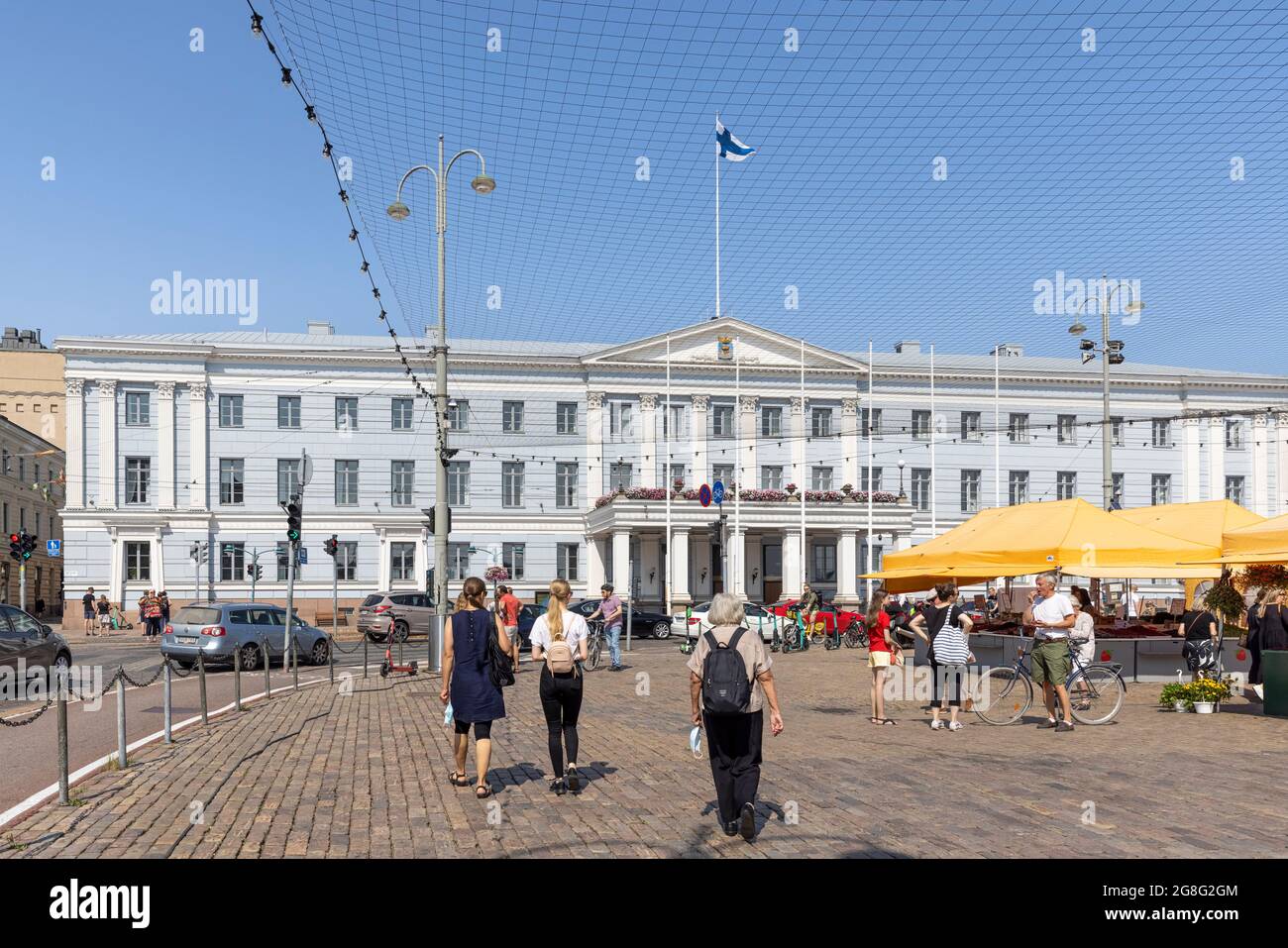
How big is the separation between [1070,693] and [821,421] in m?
46.0

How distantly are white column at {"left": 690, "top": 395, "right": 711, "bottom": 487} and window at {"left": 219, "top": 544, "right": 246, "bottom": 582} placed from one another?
21.9m

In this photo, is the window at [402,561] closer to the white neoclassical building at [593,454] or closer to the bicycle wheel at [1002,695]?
the white neoclassical building at [593,454]

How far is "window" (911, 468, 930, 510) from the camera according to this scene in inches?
2463

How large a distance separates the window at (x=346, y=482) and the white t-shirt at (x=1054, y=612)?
46.0m

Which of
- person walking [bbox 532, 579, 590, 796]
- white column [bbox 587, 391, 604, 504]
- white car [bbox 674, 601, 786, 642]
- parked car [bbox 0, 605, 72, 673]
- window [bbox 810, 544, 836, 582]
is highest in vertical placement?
white column [bbox 587, 391, 604, 504]

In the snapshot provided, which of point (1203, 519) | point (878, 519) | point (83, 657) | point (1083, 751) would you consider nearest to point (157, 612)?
point (83, 657)

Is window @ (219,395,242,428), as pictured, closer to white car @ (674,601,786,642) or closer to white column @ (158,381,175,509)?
white column @ (158,381,175,509)

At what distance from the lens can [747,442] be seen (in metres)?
59.6

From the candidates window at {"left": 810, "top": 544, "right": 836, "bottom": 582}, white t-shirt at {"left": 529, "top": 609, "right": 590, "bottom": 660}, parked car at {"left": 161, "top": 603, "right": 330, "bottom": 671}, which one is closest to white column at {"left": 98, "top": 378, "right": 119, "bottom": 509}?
parked car at {"left": 161, "top": 603, "right": 330, "bottom": 671}

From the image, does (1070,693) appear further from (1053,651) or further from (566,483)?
(566,483)
